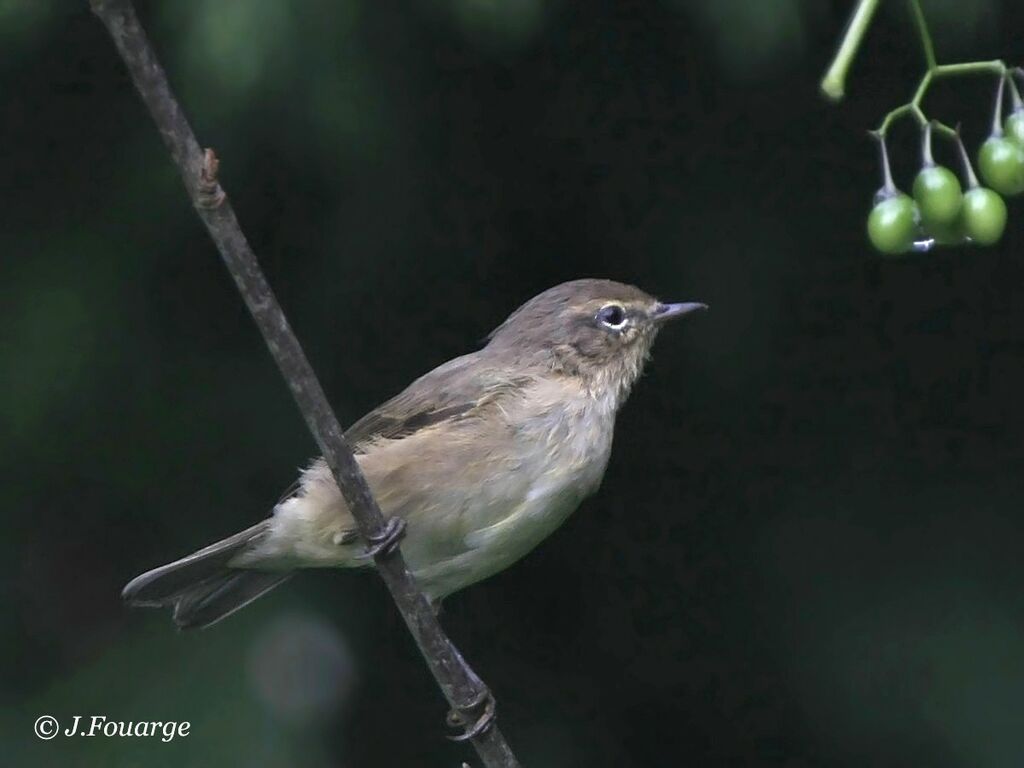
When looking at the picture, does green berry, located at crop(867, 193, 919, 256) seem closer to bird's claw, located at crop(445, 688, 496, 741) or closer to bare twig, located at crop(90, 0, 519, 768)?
bare twig, located at crop(90, 0, 519, 768)

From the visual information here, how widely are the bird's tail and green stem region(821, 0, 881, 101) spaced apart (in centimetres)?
209

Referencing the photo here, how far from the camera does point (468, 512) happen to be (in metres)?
3.30

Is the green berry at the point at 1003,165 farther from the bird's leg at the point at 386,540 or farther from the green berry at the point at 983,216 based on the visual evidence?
the bird's leg at the point at 386,540

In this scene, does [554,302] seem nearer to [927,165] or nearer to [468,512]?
[468,512]

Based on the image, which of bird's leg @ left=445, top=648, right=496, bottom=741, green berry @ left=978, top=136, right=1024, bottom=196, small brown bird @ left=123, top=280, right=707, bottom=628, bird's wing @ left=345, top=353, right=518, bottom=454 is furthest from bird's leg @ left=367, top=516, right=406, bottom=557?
green berry @ left=978, top=136, right=1024, bottom=196

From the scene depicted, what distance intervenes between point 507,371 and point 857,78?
160 cm

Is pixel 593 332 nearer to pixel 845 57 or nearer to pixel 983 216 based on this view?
pixel 983 216

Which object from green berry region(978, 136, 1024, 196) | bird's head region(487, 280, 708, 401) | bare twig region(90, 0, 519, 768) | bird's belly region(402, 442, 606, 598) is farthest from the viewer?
bird's head region(487, 280, 708, 401)

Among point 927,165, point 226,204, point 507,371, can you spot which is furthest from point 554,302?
point 226,204

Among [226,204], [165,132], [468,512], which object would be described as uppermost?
[165,132]

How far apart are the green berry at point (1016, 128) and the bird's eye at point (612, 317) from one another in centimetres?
163

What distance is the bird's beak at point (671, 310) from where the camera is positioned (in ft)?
12.2

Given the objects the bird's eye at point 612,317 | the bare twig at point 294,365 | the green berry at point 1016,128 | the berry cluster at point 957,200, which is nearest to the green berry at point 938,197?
the berry cluster at point 957,200

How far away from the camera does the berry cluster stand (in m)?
2.24
